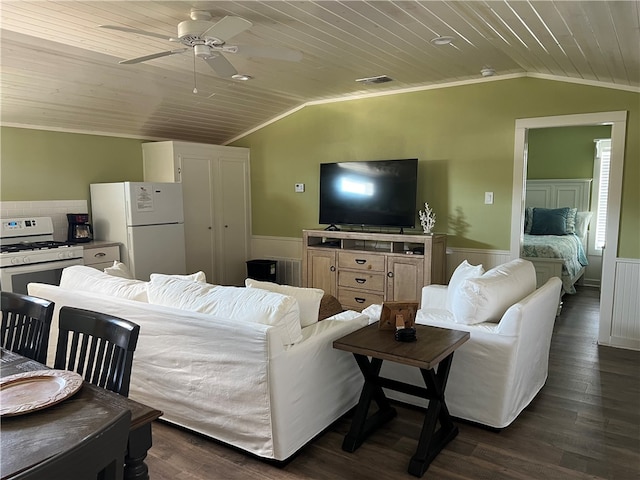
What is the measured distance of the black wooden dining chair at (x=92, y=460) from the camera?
0.83 m

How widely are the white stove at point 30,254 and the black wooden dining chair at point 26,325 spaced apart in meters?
2.35

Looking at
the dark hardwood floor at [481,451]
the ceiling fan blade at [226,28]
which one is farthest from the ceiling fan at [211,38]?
the dark hardwood floor at [481,451]

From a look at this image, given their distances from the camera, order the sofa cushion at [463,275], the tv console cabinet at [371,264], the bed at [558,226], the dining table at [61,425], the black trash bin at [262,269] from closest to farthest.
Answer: the dining table at [61,425] < the sofa cushion at [463,275] < the tv console cabinet at [371,264] < the bed at [558,226] < the black trash bin at [262,269]

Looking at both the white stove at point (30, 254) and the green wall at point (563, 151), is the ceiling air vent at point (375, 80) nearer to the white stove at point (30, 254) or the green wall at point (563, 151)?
the green wall at point (563, 151)

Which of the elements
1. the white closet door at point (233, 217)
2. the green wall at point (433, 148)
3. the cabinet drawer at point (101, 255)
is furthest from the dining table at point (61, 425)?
the white closet door at point (233, 217)

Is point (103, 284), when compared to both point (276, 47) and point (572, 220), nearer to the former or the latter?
point (276, 47)

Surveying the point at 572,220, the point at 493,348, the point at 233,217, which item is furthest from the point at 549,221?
the point at 493,348

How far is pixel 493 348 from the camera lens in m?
2.75

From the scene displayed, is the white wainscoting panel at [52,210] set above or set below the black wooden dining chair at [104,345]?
above

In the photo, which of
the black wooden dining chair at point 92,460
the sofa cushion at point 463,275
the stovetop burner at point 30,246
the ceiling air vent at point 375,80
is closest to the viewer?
the black wooden dining chair at point 92,460

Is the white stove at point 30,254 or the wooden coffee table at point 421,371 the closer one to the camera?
the wooden coffee table at point 421,371

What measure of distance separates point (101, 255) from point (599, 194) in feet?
21.6

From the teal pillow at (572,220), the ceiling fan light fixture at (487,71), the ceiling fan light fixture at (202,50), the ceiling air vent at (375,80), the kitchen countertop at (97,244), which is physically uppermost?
the ceiling air vent at (375,80)

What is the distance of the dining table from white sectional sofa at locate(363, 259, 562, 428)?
1.87 meters
